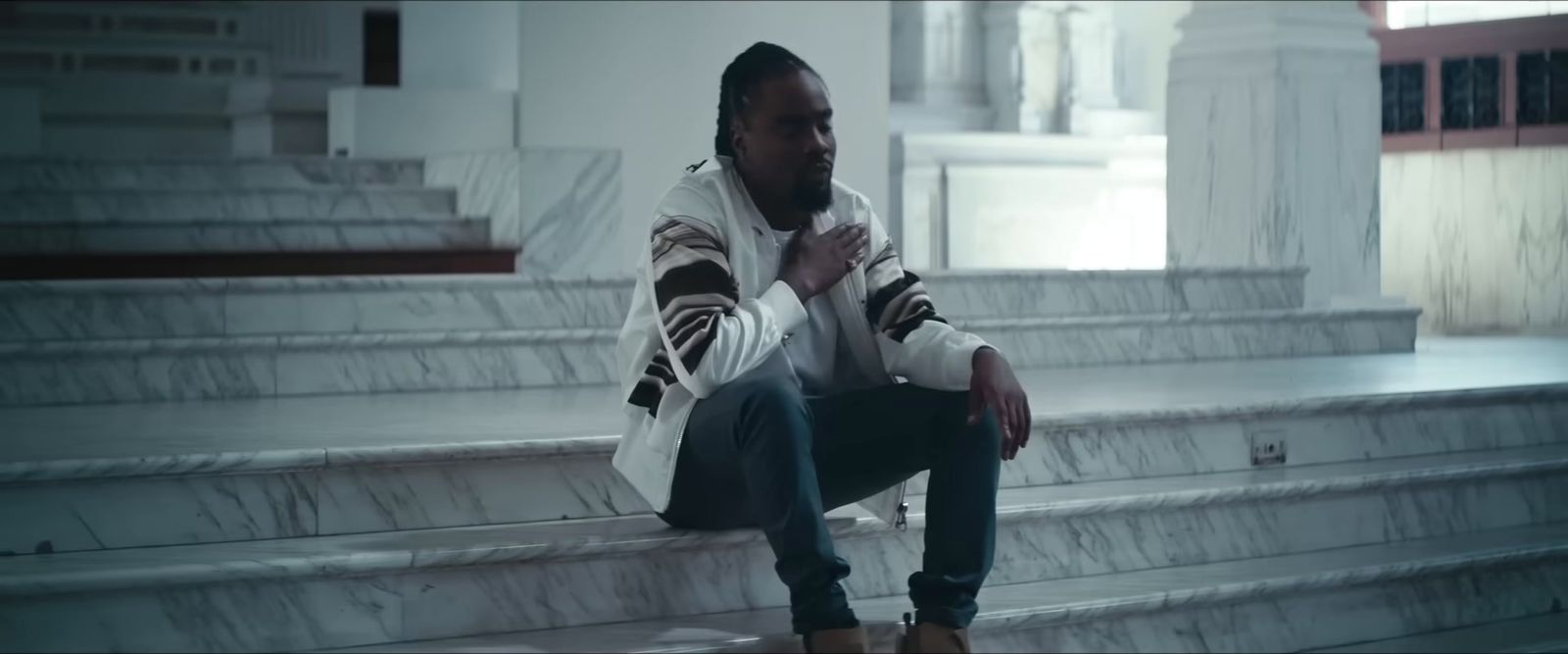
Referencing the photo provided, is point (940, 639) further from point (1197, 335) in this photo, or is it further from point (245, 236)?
point (245, 236)

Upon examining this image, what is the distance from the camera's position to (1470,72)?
26.6 feet

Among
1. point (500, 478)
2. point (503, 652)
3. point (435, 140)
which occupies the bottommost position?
point (503, 652)

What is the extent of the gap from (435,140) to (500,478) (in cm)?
522

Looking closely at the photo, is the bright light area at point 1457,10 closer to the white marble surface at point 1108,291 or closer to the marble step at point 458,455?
the white marble surface at point 1108,291

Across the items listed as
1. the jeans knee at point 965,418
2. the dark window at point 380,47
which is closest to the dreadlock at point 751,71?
the jeans knee at point 965,418

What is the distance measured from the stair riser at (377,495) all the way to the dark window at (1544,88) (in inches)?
168

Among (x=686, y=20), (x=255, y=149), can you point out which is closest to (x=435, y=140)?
(x=686, y=20)

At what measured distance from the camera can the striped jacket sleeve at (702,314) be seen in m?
2.98

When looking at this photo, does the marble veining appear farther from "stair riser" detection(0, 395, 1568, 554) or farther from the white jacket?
the white jacket

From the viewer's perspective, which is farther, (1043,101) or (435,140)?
(1043,101)

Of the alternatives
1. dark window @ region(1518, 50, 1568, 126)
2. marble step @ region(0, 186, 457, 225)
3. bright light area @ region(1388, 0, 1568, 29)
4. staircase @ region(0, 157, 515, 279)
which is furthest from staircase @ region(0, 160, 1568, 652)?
bright light area @ region(1388, 0, 1568, 29)

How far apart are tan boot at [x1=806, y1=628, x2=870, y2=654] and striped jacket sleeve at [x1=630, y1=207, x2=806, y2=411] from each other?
0.45 m

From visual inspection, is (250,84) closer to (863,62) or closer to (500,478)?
(863,62)

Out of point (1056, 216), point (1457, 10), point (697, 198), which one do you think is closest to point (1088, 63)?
point (1056, 216)
